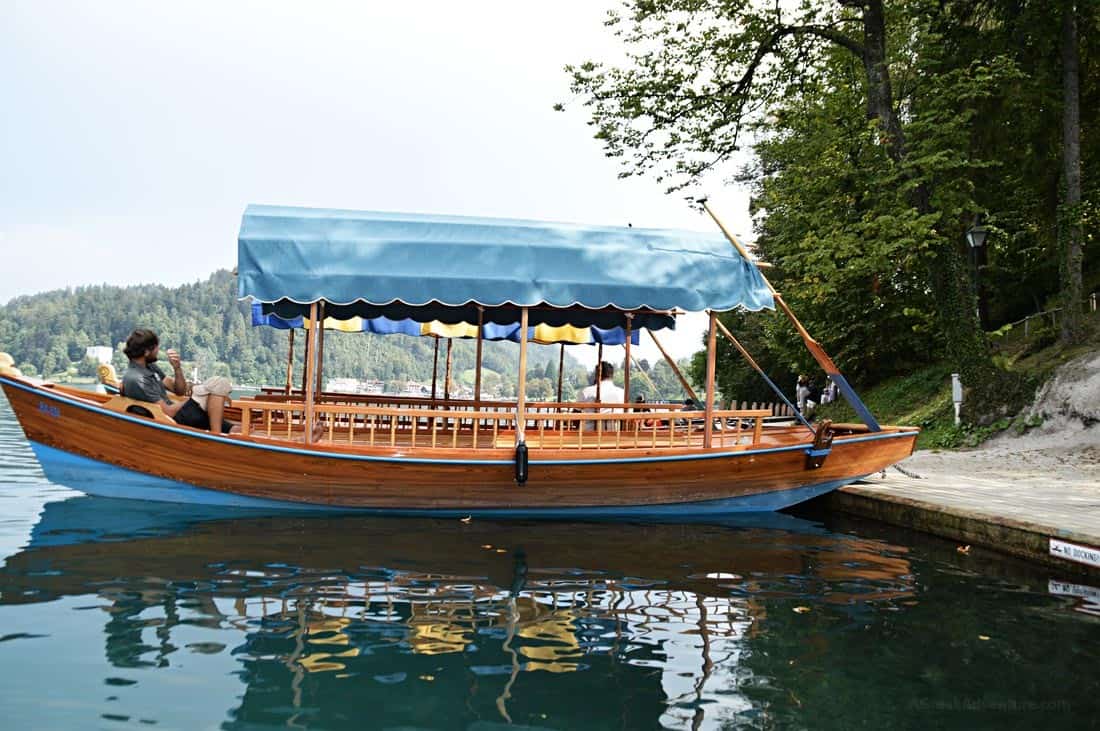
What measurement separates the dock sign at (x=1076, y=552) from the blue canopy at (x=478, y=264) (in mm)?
3985

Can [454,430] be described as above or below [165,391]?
below

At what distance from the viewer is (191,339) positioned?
14312 cm

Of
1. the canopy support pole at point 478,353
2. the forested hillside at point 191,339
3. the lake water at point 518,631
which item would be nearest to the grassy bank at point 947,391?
the lake water at point 518,631

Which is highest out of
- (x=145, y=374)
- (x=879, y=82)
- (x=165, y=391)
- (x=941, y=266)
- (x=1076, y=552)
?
(x=879, y=82)

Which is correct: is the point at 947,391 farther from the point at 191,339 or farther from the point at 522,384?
the point at 191,339

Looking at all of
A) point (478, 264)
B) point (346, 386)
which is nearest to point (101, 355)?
point (346, 386)

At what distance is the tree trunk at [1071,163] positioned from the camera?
668 inches

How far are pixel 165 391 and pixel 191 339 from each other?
475 feet

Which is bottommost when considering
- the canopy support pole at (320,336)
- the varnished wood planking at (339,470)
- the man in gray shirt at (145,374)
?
the varnished wood planking at (339,470)

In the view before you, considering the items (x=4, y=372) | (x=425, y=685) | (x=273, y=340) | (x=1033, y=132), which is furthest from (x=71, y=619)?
(x=273, y=340)

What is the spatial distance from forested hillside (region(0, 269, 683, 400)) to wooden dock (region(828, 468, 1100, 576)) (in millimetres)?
105078

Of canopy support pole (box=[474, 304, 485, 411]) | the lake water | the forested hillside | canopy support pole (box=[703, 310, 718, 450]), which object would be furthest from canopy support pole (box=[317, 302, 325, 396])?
the forested hillside

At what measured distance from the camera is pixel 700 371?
1473 inches

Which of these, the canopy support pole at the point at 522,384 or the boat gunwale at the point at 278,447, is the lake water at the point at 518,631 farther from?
the canopy support pole at the point at 522,384
